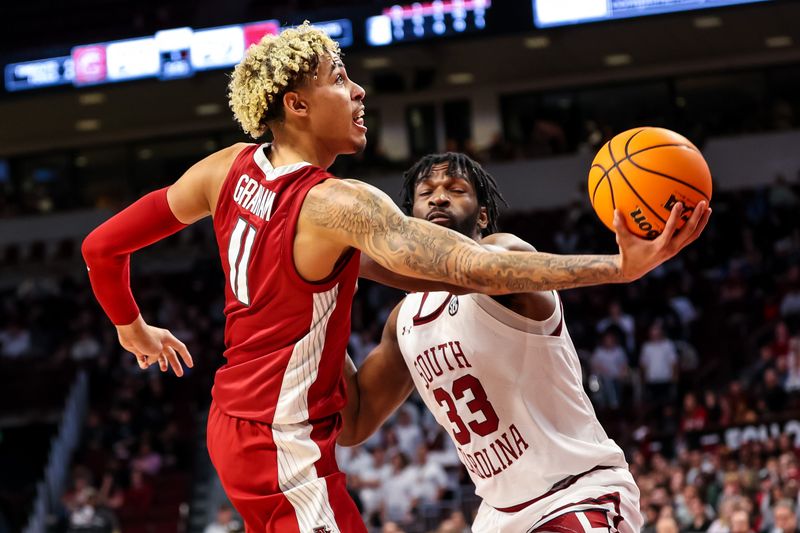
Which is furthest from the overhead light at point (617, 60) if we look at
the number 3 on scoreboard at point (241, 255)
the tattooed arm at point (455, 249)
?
the tattooed arm at point (455, 249)

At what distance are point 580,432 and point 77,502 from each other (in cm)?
1096

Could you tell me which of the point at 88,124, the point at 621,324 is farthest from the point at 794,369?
the point at 88,124

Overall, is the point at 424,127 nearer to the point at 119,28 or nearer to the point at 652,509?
the point at 119,28

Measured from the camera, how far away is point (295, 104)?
371 centimetres

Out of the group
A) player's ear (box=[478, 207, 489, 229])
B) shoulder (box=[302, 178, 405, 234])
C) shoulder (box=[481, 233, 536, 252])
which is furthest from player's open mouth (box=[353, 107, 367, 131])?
player's ear (box=[478, 207, 489, 229])

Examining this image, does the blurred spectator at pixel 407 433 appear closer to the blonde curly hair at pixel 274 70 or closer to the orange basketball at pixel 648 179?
the blonde curly hair at pixel 274 70

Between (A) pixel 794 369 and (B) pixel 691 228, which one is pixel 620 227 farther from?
(A) pixel 794 369

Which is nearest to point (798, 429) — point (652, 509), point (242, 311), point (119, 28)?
point (652, 509)

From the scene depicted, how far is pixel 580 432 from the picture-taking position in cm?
426

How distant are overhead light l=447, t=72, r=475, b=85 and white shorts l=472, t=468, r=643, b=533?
1683 cm

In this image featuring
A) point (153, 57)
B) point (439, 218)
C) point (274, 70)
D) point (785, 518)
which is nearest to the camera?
point (274, 70)

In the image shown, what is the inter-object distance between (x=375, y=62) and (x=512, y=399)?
634 inches

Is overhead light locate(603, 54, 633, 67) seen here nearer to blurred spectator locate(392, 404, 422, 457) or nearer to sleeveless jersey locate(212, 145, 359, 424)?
blurred spectator locate(392, 404, 422, 457)

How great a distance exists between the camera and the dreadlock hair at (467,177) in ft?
14.9
